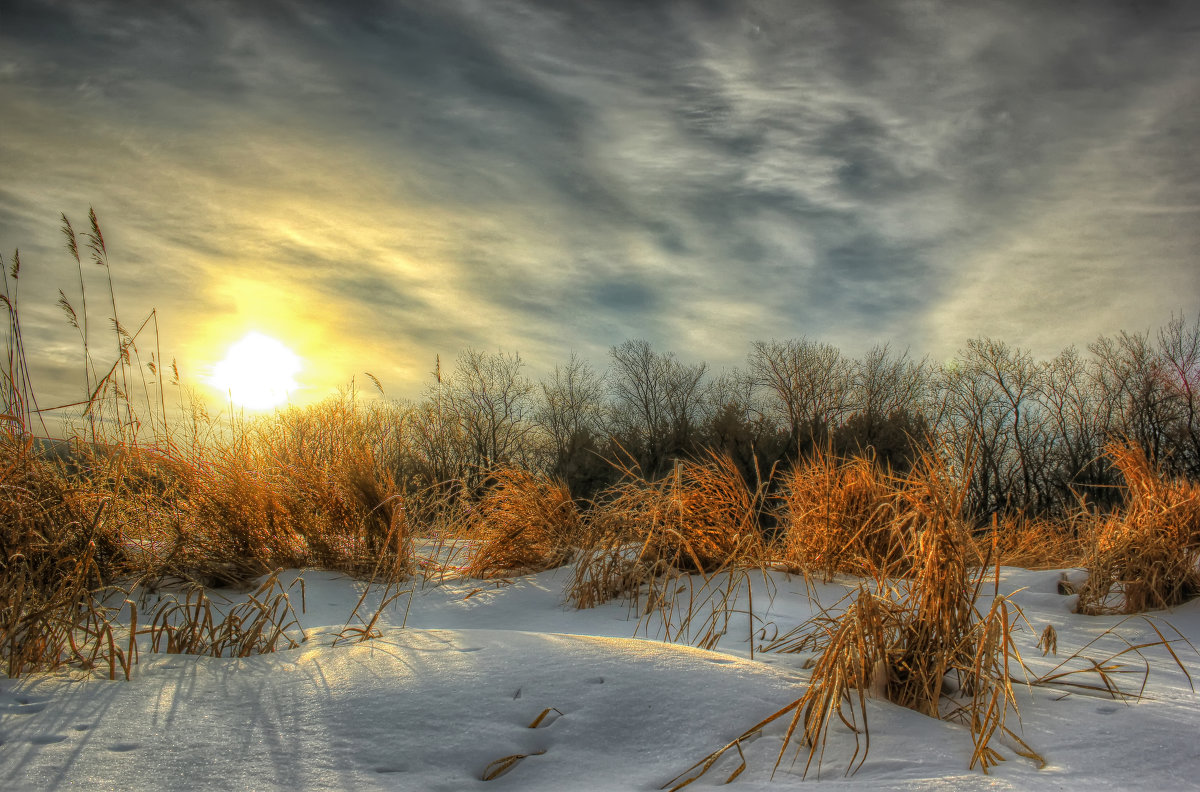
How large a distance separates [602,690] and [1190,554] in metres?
3.20

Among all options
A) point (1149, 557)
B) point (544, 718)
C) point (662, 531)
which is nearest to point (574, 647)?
point (544, 718)

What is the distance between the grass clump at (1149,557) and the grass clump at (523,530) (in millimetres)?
2719

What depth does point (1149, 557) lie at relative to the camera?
329 cm

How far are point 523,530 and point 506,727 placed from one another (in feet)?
9.67

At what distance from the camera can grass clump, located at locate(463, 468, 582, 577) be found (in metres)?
4.36

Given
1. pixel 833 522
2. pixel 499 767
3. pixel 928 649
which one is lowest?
pixel 499 767

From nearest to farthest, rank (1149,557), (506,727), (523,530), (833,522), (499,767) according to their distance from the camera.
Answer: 1. (499,767)
2. (506,727)
3. (1149,557)
4. (833,522)
5. (523,530)

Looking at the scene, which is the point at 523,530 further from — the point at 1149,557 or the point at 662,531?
the point at 1149,557

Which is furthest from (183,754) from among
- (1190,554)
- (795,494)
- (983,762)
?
(1190,554)

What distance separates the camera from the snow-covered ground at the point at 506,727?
1.34 m

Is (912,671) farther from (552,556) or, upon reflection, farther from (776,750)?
(552,556)

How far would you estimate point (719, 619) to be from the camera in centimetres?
291

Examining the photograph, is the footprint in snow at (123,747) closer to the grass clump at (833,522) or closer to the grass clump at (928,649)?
the grass clump at (928,649)

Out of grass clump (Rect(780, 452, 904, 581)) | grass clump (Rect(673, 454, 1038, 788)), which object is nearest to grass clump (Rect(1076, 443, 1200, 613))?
grass clump (Rect(780, 452, 904, 581))
